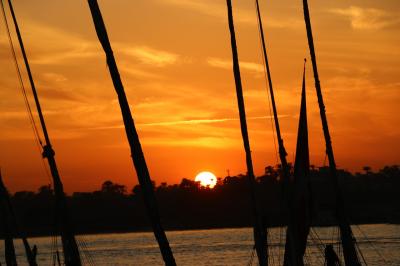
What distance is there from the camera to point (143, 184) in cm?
1128

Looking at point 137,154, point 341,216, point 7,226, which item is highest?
point 7,226

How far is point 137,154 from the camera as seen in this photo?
11.5 metres

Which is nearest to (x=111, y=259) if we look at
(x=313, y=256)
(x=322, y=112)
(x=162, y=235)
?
(x=313, y=256)

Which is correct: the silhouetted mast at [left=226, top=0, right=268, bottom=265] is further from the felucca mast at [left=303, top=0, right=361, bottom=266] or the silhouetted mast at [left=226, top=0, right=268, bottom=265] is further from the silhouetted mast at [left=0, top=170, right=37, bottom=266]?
the silhouetted mast at [left=0, top=170, right=37, bottom=266]

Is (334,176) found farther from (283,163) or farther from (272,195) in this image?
(272,195)

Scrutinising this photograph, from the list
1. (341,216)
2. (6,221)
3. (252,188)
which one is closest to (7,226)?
(6,221)

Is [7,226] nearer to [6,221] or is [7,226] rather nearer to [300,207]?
[6,221]

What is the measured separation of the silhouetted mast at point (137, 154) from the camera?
11.2 metres

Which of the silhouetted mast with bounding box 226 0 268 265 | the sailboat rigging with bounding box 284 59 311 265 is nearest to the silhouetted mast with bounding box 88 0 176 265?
the silhouetted mast with bounding box 226 0 268 265

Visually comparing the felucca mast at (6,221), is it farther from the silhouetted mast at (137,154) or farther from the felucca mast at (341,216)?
the silhouetted mast at (137,154)

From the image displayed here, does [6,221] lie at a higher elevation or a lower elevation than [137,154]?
higher

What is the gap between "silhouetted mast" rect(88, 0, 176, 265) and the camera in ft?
36.7

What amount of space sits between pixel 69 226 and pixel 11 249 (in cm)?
1312

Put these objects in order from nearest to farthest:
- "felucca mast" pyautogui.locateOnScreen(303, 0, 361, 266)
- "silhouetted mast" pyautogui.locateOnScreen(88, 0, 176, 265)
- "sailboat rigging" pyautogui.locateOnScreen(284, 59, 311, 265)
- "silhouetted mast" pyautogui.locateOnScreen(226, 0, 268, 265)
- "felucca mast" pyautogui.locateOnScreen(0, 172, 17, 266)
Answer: "silhouetted mast" pyautogui.locateOnScreen(88, 0, 176, 265) < "silhouetted mast" pyautogui.locateOnScreen(226, 0, 268, 265) < "felucca mast" pyautogui.locateOnScreen(303, 0, 361, 266) < "sailboat rigging" pyautogui.locateOnScreen(284, 59, 311, 265) < "felucca mast" pyautogui.locateOnScreen(0, 172, 17, 266)
